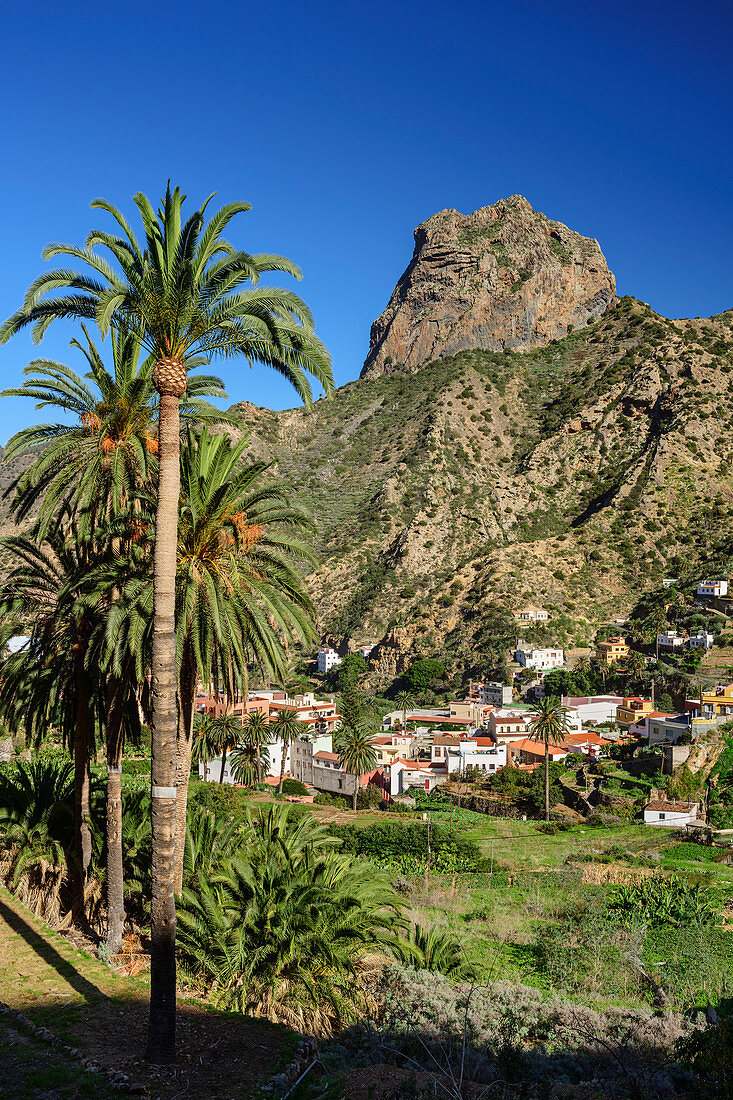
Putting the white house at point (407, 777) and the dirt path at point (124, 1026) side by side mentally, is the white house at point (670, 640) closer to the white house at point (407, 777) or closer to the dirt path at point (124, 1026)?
the white house at point (407, 777)

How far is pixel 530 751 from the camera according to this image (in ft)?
213

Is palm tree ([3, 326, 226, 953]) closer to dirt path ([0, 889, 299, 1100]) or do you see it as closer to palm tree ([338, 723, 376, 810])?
dirt path ([0, 889, 299, 1100])

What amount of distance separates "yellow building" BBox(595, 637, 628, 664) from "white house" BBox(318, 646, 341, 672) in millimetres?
34848

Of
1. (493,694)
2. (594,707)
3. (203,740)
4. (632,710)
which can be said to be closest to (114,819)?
(203,740)

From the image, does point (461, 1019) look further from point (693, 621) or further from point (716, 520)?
point (716, 520)

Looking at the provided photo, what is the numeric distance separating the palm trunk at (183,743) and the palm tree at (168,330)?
3870 millimetres

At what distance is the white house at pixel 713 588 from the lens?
88.2 metres

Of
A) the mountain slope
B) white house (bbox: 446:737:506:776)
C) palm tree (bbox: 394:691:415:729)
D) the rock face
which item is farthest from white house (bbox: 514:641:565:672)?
the rock face

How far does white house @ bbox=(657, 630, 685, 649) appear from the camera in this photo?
8462cm

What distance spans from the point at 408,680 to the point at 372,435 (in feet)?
189

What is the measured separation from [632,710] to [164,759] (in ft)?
235

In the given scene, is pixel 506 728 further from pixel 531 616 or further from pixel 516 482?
pixel 516 482

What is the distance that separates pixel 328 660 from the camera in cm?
10575

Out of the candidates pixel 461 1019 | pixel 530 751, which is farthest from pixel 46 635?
pixel 530 751
